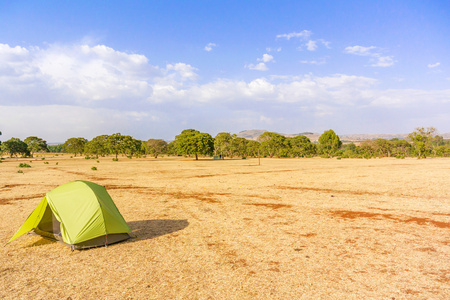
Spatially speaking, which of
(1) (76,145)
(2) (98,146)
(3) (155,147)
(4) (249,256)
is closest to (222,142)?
(3) (155,147)

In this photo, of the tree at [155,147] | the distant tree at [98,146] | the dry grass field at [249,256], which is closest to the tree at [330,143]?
the tree at [155,147]

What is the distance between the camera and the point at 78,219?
942cm

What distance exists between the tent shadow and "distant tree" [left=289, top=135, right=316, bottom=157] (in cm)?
10078

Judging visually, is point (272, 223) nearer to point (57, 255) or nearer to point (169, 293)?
point (169, 293)

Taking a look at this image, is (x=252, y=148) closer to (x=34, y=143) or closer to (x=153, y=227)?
(x=34, y=143)

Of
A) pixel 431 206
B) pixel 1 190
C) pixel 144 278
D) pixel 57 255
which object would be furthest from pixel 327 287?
pixel 1 190

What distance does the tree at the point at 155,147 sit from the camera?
114m

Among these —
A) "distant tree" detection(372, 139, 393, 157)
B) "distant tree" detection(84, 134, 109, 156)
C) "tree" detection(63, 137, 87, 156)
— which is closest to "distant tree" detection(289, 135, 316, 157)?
"distant tree" detection(372, 139, 393, 157)

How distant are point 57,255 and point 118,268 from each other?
2746mm

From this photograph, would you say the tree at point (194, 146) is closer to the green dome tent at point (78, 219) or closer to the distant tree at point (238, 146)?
the distant tree at point (238, 146)

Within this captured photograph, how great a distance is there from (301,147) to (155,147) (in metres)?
65.9

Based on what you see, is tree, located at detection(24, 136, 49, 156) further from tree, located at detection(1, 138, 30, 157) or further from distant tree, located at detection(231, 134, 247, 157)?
distant tree, located at detection(231, 134, 247, 157)

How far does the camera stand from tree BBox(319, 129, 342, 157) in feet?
358

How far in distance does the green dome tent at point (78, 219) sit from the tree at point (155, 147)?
342 feet
